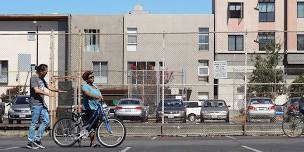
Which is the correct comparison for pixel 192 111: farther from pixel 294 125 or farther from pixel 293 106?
pixel 294 125

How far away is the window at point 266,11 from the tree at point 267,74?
10.8 m

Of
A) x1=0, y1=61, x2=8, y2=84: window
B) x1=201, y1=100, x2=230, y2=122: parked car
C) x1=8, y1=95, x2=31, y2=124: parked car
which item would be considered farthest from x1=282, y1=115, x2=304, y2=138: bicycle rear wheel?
x1=0, y1=61, x2=8, y2=84: window

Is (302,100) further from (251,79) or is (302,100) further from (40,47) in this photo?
(40,47)

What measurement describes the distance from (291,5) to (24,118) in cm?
3662

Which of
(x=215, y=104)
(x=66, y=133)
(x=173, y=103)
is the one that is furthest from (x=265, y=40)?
(x=66, y=133)

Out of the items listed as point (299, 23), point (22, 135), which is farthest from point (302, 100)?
point (299, 23)

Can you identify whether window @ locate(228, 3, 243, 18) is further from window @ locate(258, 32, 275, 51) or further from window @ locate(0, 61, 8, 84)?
window @ locate(0, 61, 8, 84)

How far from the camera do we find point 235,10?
6081 centimetres

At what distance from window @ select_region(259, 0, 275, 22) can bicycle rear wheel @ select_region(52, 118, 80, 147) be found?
47.8 m

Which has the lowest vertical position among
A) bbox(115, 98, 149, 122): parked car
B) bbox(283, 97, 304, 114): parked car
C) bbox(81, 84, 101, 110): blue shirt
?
bbox(115, 98, 149, 122): parked car

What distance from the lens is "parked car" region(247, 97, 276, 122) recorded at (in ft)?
85.7

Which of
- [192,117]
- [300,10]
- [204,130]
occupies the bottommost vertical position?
[192,117]

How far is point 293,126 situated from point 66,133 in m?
7.88

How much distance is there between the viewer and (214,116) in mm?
32188
